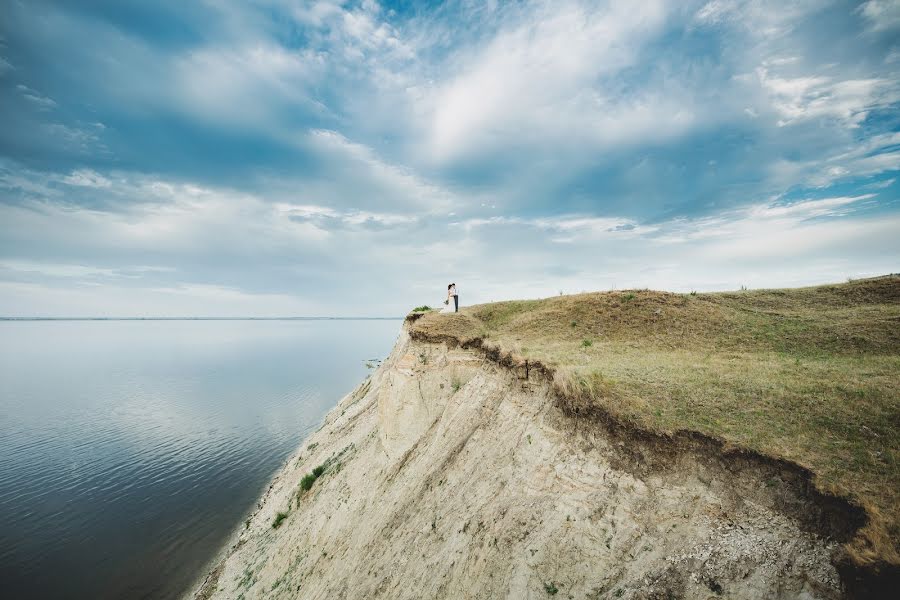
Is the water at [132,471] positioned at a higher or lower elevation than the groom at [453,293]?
lower

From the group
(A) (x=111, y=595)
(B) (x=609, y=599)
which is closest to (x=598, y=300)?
(B) (x=609, y=599)

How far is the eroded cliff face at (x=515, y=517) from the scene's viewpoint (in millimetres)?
7016

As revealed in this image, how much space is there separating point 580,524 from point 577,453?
5.80 feet

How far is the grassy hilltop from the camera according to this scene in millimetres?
7398

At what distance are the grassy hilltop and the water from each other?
2234 cm

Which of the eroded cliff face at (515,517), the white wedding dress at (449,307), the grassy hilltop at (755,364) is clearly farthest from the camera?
the white wedding dress at (449,307)

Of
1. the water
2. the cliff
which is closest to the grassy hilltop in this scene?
the cliff

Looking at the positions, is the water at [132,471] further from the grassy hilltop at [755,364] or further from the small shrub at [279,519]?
the grassy hilltop at [755,364]

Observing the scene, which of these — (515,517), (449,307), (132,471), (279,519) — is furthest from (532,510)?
(132,471)

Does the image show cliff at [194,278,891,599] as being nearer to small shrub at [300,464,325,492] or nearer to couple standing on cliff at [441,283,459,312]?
couple standing on cliff at [441,283,459,312]

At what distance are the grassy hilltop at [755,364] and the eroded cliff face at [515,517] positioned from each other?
2.95ft

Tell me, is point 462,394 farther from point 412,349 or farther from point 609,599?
point 609,599

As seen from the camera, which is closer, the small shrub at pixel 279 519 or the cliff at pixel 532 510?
the cliff at pixel 532 510

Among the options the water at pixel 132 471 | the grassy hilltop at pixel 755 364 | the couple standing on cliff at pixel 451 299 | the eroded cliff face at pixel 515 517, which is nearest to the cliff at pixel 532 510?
the eroded cliff face at pixel 515 517
